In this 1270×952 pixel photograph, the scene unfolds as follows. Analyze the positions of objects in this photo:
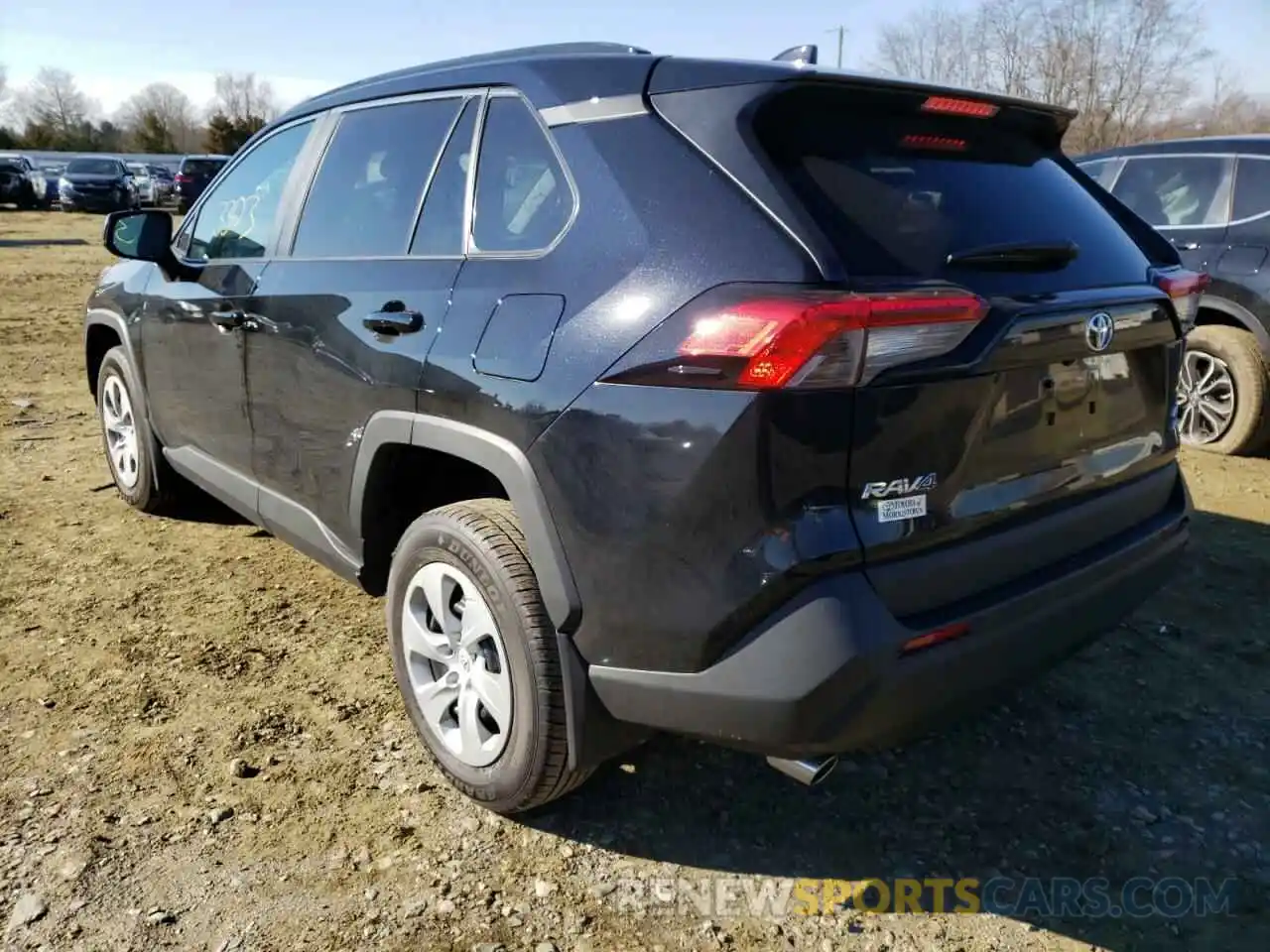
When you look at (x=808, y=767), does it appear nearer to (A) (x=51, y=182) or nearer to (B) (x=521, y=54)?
(B) (x=521, y=54)

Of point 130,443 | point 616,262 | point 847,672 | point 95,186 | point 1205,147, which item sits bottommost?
point 95,186

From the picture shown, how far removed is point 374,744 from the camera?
294cm

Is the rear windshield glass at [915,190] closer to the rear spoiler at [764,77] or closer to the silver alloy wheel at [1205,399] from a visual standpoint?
the rear spoiler at [764,77]

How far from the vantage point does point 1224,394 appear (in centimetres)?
586

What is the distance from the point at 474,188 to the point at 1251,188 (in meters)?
5.08

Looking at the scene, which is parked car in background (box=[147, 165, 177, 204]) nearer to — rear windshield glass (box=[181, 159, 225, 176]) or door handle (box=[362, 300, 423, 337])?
rear windshield glass (box=[181, 159, 225, 176])

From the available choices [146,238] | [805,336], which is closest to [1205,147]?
[805,336]

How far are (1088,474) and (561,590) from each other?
4.28ft

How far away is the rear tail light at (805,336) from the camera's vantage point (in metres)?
1.87

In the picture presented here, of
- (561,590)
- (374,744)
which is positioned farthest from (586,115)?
(374,744)

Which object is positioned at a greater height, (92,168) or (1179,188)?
(1179,188)

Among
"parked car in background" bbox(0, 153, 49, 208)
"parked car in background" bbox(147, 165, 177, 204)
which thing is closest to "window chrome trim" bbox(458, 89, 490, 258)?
"parked car in background" bbox(147, 165, 177, 204)

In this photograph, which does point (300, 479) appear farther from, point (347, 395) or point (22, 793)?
point (22, 793)

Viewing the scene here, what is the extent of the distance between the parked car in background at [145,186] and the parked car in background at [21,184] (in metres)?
2.63
